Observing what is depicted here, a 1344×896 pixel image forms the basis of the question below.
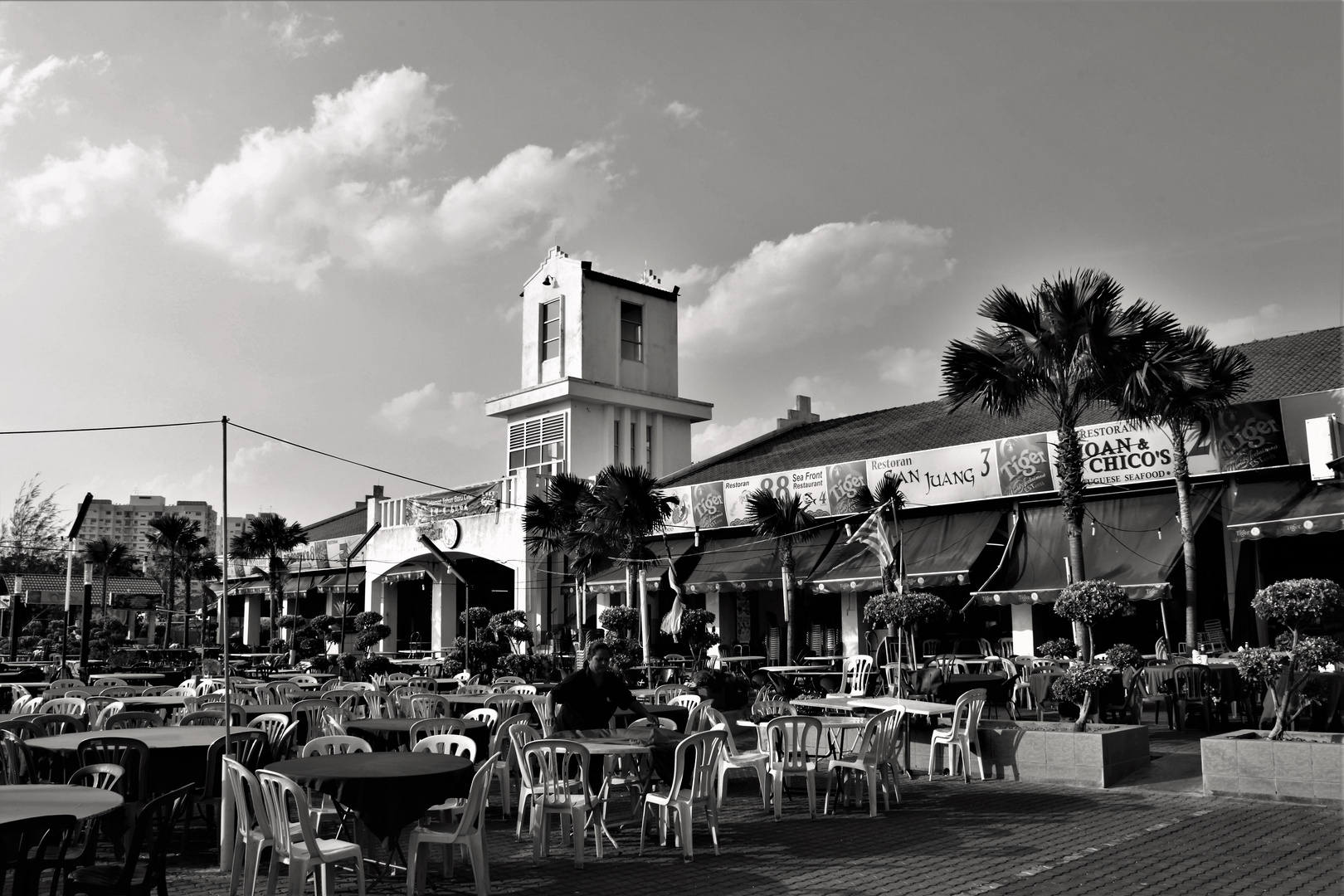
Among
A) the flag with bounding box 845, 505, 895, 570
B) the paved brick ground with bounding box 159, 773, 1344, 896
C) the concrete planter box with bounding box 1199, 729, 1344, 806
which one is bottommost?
the paved brick ground with bounding box 159, 773, 1344, 896

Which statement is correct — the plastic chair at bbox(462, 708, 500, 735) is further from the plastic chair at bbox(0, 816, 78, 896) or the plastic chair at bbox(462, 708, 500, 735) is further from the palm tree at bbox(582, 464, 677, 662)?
the palm tree at bbox(582, 464, 677, 662)

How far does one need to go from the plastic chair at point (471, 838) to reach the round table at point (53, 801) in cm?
169

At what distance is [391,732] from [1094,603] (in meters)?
8.12

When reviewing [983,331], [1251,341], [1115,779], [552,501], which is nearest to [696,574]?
[552,501]

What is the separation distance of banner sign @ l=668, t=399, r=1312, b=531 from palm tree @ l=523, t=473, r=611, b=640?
287cm

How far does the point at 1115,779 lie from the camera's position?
35.5ft

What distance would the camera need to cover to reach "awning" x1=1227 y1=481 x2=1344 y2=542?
17.5 m

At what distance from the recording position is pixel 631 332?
34.8 m

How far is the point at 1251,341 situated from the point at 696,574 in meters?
13.6

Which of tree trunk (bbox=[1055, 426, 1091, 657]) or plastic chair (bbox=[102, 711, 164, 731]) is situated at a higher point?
tree trunk (bbox=[1055, 426, 1091, 657])

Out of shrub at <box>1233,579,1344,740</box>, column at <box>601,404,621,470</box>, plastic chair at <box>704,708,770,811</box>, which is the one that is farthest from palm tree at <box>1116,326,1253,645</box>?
column at <box>601,404,621,470</box>

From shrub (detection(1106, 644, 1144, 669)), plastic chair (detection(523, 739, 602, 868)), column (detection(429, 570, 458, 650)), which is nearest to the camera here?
plastic chair (detection(523, 739, 602, 868))

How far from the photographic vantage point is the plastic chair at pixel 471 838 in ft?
20.5

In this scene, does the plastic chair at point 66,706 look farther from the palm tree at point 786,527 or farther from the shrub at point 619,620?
the palm tree at point 786,527
